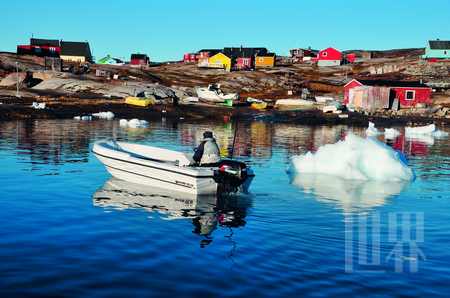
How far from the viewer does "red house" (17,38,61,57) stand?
115 m

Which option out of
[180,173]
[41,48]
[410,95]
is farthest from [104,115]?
[41,48]

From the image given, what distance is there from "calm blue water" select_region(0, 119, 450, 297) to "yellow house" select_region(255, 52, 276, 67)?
10707cm

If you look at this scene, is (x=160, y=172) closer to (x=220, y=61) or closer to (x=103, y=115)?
(x=103, y=115)

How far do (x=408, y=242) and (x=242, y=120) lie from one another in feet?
152

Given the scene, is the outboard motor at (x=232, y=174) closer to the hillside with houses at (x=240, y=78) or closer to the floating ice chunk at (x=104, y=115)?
the floating ice chunk at (x=104, y=115)

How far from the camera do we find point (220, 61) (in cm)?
11419

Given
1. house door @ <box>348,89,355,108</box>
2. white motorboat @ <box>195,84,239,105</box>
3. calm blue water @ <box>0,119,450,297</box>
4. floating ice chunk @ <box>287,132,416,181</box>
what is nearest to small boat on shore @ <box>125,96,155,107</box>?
white motorboat @ <box>195,84,239,105</box>

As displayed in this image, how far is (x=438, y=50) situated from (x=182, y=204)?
122 m

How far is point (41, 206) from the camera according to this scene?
37.0 feet

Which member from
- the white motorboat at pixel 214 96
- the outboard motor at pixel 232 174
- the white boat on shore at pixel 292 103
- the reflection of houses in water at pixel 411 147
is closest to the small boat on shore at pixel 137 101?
the white motorboat at pixel 214 96

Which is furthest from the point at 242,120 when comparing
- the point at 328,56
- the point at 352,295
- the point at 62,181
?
the point at 328,56

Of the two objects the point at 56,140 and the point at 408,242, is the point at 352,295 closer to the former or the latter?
the point at 408,242

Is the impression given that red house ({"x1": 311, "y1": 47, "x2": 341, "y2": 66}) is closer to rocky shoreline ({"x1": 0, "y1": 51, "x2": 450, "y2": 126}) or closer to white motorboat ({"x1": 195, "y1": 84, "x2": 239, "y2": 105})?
rocky shoreline ({"x1": 0, "y1": 51, "x2": 450, "y2": 126})

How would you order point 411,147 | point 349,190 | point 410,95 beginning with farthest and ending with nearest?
point 410,95, point 411,147, point 349,190
